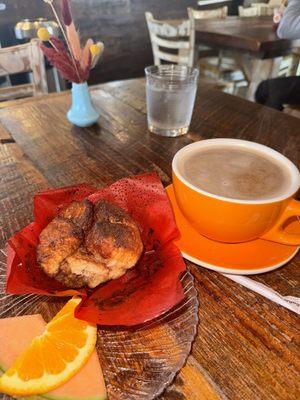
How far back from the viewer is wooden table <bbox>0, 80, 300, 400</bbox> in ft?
1.19

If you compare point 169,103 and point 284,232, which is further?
point 169,103

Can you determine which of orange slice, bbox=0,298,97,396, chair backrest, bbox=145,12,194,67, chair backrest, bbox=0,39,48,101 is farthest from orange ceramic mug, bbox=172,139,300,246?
chair backrest, bbox=145,12,194,67

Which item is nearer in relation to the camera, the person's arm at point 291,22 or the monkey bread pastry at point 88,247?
the monkey bread pastry at point 88,247

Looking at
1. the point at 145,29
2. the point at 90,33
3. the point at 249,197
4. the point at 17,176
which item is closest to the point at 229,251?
the point at 249,197

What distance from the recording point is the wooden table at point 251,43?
2031mm

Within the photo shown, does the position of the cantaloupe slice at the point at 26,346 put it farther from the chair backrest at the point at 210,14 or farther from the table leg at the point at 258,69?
the chair backrest at the point at 210,14

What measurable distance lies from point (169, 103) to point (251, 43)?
1.46 metres

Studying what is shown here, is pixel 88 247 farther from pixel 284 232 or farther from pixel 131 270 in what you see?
pixel 284 232

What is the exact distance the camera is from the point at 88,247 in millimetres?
468

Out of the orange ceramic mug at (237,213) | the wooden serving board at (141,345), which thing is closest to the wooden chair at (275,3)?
the orange ceramic mug at (237,213)

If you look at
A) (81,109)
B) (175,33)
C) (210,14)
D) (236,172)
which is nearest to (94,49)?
(81,109)

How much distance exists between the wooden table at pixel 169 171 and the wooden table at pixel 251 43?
1069 millimetres

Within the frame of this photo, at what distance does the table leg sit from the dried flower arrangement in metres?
1.60

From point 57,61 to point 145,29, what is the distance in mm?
3226
